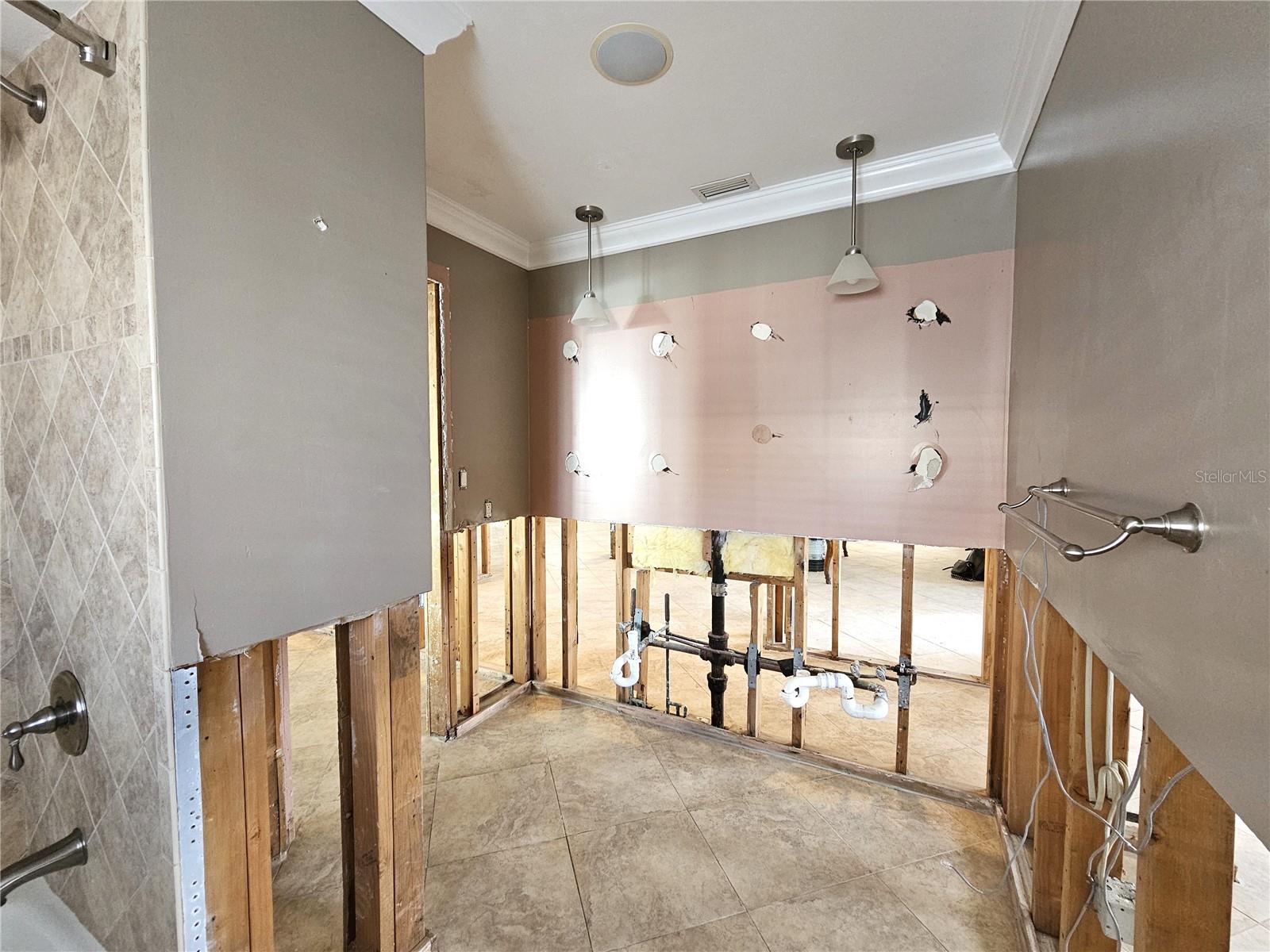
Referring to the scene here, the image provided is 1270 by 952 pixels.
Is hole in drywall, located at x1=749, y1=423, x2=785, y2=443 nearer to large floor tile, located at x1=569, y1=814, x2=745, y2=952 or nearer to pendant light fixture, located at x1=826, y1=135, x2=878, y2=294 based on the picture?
pendant light fixture, located at x1=826, y1=135, x2=878, y2=294

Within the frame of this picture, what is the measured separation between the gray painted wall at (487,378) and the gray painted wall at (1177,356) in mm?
2312

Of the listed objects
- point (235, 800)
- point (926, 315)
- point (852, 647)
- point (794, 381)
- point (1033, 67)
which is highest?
point (1033, 67)

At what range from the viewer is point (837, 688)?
225 cm

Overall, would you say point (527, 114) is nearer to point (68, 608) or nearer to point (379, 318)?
point (379, 318)

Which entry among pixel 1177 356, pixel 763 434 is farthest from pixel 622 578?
pixel 1177 356

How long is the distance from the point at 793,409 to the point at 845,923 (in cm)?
189

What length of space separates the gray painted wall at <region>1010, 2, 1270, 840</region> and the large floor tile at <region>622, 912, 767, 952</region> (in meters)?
1.39

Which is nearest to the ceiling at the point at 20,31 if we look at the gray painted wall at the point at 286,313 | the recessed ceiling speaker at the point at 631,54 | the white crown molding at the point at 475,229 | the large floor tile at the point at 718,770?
the gray painted wall at the point at 286,313

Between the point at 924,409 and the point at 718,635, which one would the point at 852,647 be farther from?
the point at 924,409

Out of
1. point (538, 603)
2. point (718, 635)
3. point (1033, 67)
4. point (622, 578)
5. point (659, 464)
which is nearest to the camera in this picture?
point (1033, 67)

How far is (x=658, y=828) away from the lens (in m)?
2.06

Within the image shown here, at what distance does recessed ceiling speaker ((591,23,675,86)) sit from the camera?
1.34 m

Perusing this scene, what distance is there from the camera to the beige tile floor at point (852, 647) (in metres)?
2.76

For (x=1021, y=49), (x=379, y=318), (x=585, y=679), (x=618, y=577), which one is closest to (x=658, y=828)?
(x=618, y=577)
